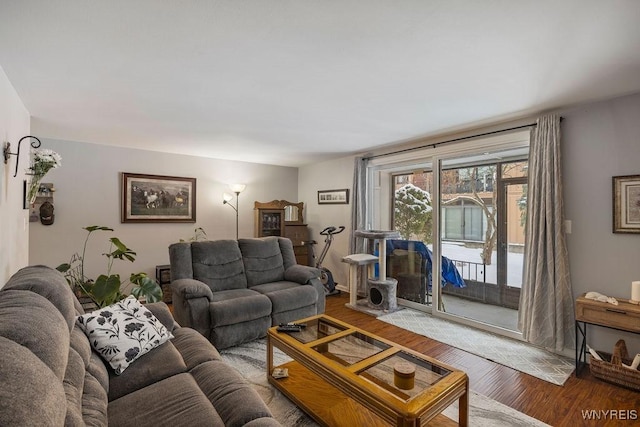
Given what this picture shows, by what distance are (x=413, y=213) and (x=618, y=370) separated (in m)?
2.59

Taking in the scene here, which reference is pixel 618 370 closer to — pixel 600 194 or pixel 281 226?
pixel 600 194

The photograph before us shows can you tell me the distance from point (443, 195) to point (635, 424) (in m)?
2.58

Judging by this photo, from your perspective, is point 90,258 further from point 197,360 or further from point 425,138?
point 425,138

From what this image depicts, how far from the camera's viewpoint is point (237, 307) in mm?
2902

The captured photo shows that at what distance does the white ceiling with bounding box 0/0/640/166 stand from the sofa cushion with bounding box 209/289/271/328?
182 cm

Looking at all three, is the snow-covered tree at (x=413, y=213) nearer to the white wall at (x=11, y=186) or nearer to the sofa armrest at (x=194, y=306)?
the sofa armrest at (x=194, y=306)

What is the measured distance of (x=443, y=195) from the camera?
3.93m

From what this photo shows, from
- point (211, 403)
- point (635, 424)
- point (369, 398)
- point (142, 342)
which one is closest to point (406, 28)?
point (369, 398)

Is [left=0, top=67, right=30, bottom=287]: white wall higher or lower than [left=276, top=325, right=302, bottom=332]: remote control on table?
higher

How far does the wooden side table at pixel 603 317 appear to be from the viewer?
2.25 m

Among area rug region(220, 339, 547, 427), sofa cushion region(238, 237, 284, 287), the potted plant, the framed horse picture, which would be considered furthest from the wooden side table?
the framed horse picture

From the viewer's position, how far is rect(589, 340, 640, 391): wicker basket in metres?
2.24

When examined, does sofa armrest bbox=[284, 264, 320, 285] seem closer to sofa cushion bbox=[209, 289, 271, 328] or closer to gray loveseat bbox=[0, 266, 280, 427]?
sofa cushion bbox=[209, 289, 271, 328]

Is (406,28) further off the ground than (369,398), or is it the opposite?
(406,28)
